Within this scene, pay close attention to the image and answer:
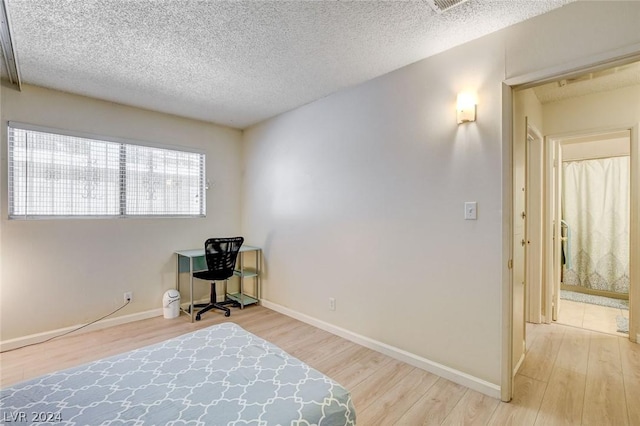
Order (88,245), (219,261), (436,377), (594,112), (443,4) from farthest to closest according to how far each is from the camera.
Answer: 1. (219,261)
2. (88,245)
3. (594,112)
4. (436,377)
5. (443,4)

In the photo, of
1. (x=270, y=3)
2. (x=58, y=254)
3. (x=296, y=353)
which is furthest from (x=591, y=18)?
(x=58, y=254)

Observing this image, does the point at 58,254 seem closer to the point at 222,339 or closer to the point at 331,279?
the point at 222,339

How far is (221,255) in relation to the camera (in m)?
3.72

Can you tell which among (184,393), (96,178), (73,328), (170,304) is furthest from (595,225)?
(73,328)

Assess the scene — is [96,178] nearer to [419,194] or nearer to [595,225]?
[419,194]

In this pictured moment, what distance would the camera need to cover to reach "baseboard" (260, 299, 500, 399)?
83.1 inches

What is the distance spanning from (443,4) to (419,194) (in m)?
1.32

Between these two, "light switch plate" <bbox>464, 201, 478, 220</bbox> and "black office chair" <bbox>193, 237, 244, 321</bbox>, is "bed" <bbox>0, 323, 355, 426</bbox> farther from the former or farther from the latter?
"black office chair" <bbox>193, 237, 244, 321</bbox>

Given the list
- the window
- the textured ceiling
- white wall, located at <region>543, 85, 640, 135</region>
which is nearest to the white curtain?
white wall, located at <region>543, 85, 640, 135</region>

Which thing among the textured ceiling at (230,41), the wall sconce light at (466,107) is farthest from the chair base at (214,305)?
the wall sconce light at (466,107)

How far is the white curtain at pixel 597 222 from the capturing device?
4340 mm

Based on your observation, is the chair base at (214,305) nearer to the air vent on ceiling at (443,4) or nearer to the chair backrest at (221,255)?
the chair backrest at (221,255)

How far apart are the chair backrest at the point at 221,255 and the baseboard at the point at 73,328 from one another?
888 mm

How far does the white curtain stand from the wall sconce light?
386 cm
